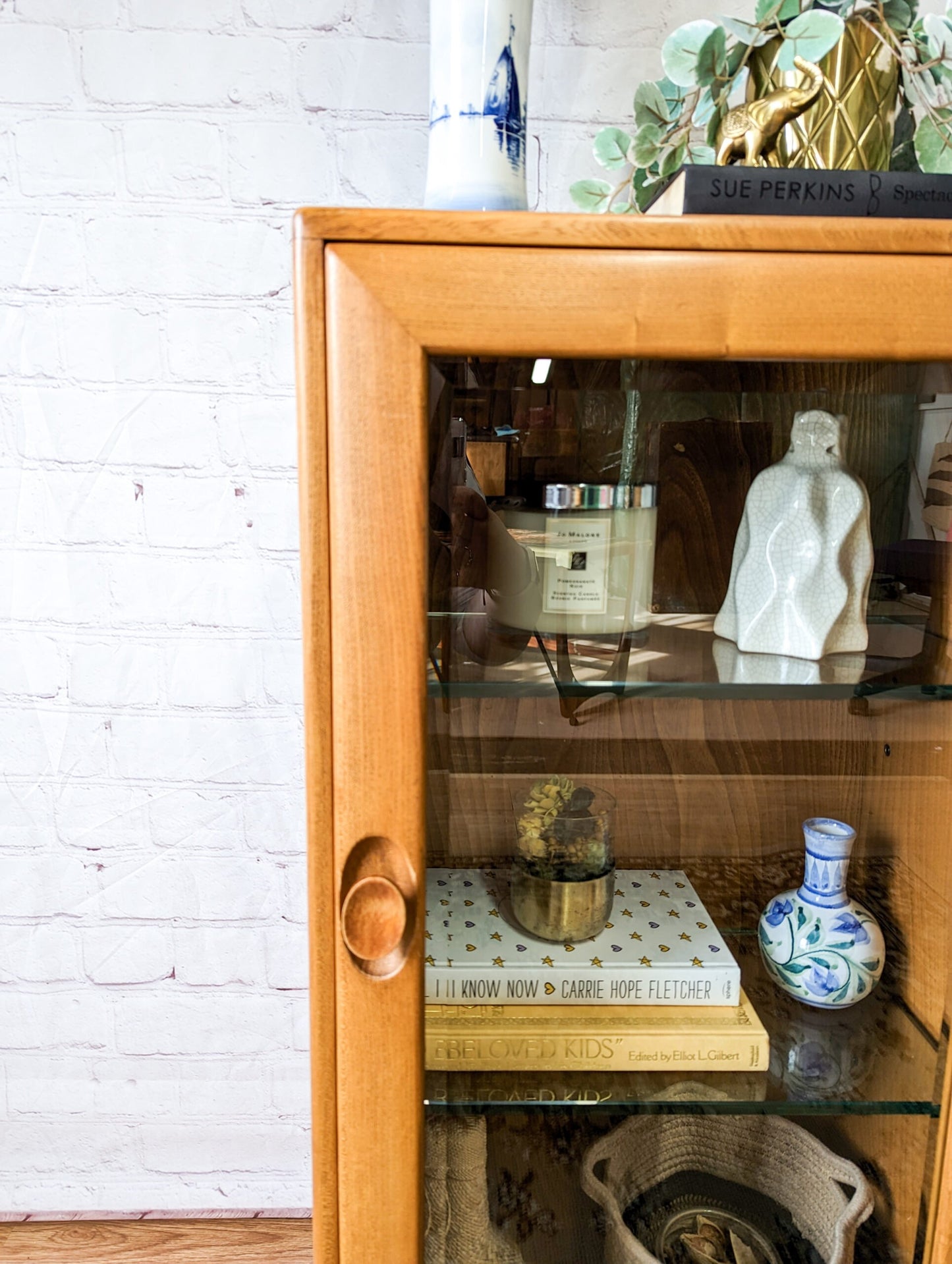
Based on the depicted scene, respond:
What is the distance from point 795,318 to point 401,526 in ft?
0.69

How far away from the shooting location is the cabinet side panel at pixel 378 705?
1.44ft

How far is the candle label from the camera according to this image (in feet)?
1.70

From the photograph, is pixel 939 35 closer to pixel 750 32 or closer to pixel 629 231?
pixel 750 32

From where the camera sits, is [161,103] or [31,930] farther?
[31,930]

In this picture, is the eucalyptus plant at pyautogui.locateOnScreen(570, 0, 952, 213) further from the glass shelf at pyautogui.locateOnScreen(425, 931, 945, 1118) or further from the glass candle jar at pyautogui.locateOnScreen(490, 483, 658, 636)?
the glass shelf at pyautogui.locateOnScreen(425, 931, 945, 1118)

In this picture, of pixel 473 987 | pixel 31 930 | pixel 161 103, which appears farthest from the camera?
pixel 31 930

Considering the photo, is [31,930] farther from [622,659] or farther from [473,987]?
[622,659]

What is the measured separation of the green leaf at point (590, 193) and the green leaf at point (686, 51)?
8 cm

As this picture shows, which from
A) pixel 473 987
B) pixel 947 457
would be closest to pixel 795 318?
pixel 947 457

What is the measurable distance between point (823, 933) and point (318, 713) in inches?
14.2

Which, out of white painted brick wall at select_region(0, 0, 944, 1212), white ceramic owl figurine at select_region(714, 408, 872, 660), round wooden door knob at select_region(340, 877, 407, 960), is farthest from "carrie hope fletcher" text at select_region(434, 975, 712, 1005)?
white painted brick wall at select_region(0, 0, 944, 1212)

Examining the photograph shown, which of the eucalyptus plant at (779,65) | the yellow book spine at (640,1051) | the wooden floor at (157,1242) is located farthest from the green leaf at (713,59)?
the wooden floor at (157,1242)

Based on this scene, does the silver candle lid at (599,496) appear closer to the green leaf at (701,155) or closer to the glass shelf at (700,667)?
the glass shelf at (700,667)

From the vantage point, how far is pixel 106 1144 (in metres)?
0.90
